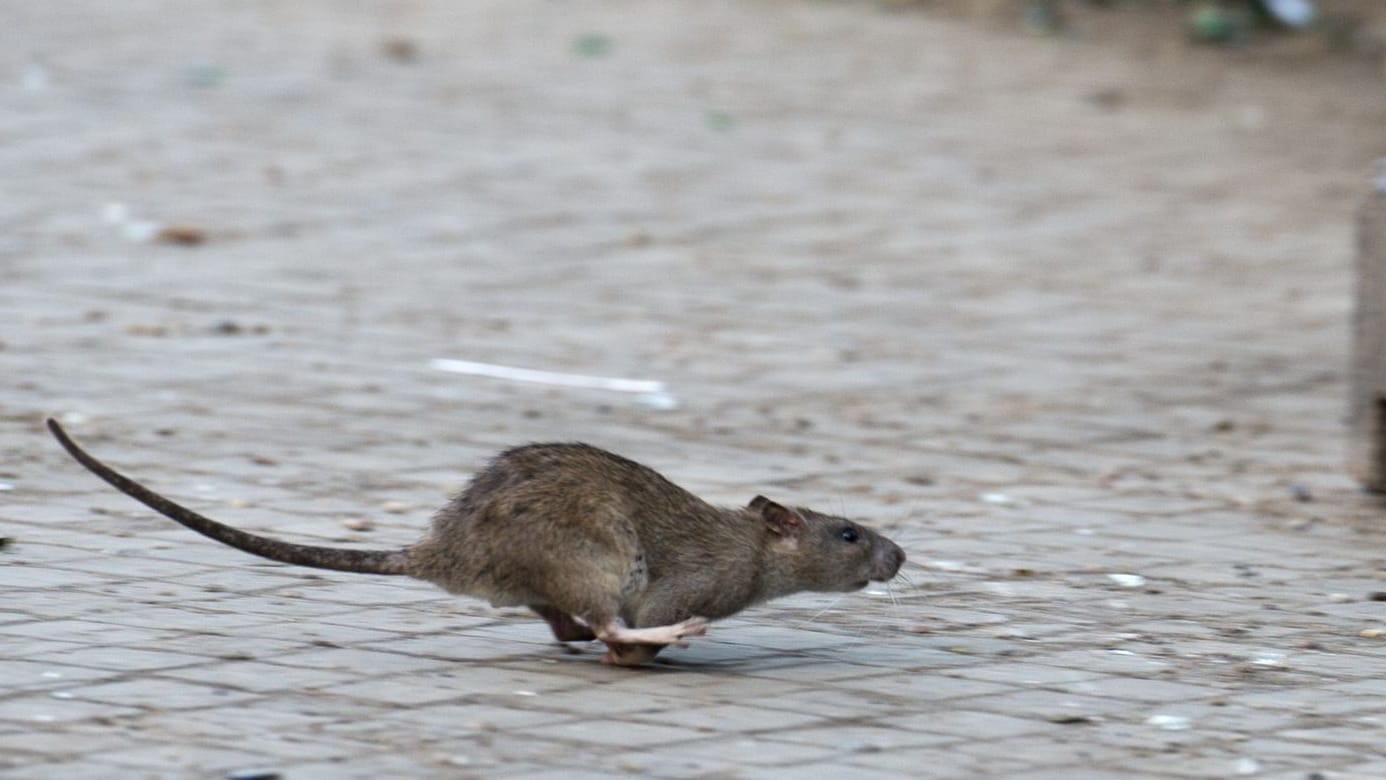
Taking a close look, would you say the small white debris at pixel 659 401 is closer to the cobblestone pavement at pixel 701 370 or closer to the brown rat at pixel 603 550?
the cobblestone pavement at pixel 701 370

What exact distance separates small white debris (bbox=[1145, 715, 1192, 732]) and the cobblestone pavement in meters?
0.02

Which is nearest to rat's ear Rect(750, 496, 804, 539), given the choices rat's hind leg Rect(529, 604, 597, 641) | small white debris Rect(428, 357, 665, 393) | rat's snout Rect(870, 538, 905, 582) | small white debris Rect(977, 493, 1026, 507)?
rat's snout Rect(870, 538, 905, 582)

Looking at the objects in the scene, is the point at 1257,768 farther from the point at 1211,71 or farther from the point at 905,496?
the point at 1211,71

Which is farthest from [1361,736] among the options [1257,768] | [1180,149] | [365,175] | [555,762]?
[1180,149]

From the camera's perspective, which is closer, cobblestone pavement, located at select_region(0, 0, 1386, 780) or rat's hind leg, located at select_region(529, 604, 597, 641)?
cobblestone pavement, located at select_region(0, 0, 1386, 780)

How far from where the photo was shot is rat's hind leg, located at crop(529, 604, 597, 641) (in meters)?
5.24

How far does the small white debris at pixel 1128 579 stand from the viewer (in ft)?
20.9

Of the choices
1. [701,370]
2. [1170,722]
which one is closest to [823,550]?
[1170,722]

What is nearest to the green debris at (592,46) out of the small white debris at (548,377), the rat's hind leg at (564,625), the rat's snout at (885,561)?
Answer: the small white debris at (548,377)

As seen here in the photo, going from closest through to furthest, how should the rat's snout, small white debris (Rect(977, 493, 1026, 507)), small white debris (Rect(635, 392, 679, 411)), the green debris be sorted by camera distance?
the rat's snout, small white debris (Rect(977, 493, 1026, 507)), small white debris (Rect(635, 392, 679, 411)), the green debris

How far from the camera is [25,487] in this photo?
6945mm

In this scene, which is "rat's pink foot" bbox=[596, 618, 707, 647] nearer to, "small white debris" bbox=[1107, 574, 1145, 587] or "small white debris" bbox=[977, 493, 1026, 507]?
"small white debris" bbox=[1107, 574, 1145, 587]

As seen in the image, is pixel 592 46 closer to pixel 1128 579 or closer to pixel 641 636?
pixel 1128 579

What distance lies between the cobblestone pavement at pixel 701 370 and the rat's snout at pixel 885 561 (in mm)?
193
